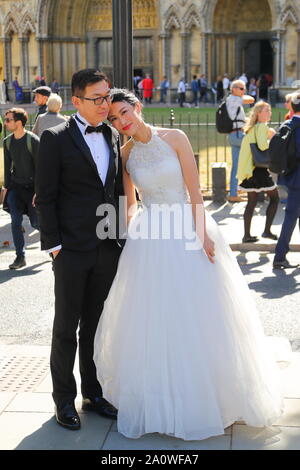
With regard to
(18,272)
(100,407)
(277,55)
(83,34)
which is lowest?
(18,272)

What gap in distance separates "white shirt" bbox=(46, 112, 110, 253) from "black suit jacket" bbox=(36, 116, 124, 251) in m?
0.03

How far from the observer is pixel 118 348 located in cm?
468

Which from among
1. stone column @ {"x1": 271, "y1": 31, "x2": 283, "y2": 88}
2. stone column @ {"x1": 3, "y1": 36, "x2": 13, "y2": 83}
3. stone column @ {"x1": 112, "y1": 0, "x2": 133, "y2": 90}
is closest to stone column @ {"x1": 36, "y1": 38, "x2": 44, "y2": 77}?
stone column @ {"x1": 3, "y1": 36, "x2": 13, "y2": 83}

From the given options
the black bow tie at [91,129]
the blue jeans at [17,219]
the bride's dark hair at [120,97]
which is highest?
the bride's dark hair at [120,97]

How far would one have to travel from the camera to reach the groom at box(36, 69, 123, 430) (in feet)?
14.8

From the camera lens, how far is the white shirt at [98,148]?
460 centimetres

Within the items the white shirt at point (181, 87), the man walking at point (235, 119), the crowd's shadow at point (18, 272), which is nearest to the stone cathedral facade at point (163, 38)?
the white shirt at point (181, 87)

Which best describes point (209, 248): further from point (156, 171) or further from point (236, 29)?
point (236, 29)

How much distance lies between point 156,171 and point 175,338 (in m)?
0.97

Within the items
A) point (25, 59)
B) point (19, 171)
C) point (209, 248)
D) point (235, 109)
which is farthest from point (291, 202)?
point (25, 59)

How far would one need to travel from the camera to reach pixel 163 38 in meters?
34.7

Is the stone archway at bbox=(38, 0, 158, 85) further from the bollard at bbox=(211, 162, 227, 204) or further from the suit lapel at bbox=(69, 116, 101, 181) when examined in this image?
the suit lapel at bbox=(69, 116, 101, 181)

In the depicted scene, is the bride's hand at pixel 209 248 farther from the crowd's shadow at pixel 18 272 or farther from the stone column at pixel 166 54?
the stone column at pixel 166 54

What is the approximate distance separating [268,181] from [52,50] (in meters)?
29.0
